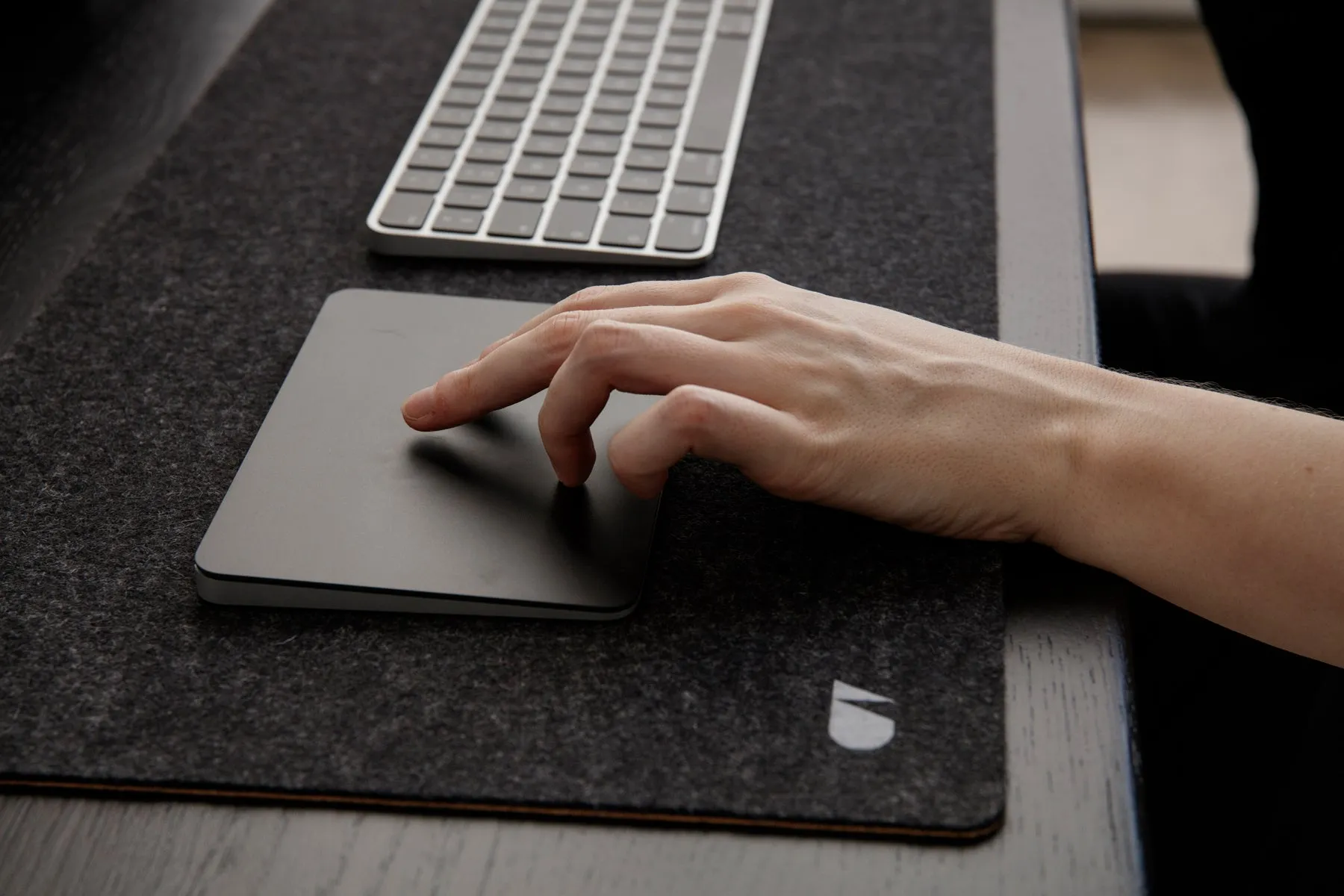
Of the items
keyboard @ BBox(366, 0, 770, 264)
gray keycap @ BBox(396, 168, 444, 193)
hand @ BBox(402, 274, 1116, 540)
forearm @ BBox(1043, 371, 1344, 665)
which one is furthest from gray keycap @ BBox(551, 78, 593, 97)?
forearm @ BBox(1043, 371, 1344, 665)

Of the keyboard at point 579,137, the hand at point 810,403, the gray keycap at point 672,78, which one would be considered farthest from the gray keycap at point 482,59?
the hand at point 810,403

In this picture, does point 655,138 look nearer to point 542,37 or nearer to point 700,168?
point 700,168

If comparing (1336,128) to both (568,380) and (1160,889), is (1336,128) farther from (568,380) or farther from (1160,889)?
(568,380)

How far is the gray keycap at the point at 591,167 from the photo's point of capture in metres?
0.62

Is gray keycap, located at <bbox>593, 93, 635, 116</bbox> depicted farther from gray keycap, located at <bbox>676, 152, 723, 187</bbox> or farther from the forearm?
the forearm

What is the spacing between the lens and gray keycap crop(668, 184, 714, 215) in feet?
2.00

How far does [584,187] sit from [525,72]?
133mm

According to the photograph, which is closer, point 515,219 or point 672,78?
point 515,219

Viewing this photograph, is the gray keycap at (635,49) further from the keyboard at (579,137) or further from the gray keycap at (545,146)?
the gray keycap at (545,146)

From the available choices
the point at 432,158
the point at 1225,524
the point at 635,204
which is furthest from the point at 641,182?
the point at 1225,524

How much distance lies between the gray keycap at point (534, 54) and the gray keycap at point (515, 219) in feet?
0.51

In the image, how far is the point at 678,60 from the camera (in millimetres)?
720

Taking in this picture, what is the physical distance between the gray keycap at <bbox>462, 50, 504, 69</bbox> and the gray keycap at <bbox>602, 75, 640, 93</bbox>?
8 cm

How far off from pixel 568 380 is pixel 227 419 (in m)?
0.17
